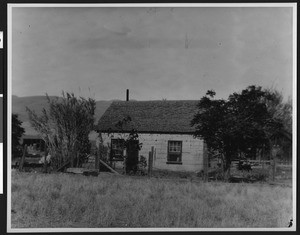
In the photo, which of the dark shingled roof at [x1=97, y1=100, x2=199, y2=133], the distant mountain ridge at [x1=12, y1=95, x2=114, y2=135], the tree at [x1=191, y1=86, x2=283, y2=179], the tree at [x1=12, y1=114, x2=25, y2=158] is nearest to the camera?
the distant mountain ridge at [x1=12, y1=95, x2=114, y2=135]

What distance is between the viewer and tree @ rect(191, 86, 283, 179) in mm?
12977

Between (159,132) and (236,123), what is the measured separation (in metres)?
1.61

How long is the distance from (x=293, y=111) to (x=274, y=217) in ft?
7.13

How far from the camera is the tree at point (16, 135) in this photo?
12.7 meters

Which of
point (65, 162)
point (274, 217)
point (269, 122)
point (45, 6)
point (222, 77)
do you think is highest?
point (45, 6)

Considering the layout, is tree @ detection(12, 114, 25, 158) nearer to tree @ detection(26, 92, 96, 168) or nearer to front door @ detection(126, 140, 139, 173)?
tree @ detection(26, 92, 96, 168)

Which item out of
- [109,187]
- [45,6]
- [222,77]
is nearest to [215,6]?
[222,77]

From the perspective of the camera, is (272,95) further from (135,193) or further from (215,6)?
(135,193)

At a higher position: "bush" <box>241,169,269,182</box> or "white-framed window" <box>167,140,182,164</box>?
"white-framed window" <box>167,140,182,164</box>

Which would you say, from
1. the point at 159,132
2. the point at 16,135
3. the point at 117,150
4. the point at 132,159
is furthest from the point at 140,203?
the point at 16,135

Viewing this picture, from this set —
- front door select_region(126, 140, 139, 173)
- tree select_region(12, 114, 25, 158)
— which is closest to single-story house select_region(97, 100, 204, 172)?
front door select_region(126, 140, 139, 173)

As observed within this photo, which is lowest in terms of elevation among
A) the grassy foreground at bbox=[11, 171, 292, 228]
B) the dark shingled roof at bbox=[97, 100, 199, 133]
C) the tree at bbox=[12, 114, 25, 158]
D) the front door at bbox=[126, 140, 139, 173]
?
the grassy foreground at bbox=[11, 171, 292, 228]

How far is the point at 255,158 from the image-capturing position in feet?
43.2

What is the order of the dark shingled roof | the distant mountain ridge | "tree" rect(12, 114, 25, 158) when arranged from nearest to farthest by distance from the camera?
the distant mountain ridge, "tree" rect(12, 114, 25, 158), the dark shingled roof
